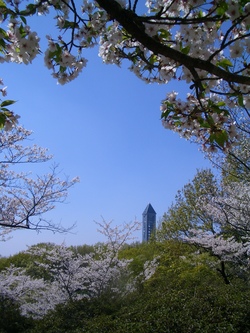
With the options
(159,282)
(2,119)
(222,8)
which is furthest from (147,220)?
(222,8)

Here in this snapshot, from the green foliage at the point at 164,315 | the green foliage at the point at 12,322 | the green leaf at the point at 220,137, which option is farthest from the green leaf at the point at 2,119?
the green foliage at the point at 12,322

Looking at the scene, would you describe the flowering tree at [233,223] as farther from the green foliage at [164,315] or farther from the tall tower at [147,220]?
the tall tower at [147,220]

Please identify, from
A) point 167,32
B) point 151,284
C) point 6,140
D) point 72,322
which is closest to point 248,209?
point 151,284

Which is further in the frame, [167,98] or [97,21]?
[167,98]

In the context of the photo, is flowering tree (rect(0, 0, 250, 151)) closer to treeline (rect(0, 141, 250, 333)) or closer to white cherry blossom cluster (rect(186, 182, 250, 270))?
treeline (rect(0, 141, 250, 333))

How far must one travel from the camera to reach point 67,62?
183 cm

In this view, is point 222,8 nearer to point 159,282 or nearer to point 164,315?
point 164,315

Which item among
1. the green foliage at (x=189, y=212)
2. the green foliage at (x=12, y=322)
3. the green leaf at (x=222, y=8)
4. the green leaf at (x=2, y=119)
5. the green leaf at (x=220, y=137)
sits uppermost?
the green foliage at (x=189, y=212)

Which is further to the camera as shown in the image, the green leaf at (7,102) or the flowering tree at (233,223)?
the flowering tree at (233,223)

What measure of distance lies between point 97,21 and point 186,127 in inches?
34.2

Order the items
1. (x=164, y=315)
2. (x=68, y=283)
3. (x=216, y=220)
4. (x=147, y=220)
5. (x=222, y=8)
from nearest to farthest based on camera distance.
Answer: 1. (x=222, y=8)
2. (x=164, y=315)
3. (x=68, y=283)
4. (x=216, y=220)
5. (x=147, y=220)

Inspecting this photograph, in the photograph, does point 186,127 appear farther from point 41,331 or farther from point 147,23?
point 41,331

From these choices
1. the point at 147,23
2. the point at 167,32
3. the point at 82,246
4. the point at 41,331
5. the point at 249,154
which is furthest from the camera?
the point at 82,246

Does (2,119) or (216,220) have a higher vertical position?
(216,220)
